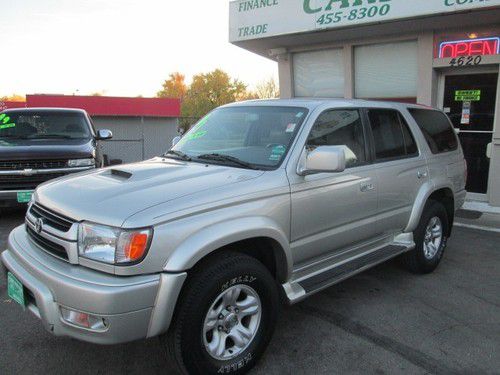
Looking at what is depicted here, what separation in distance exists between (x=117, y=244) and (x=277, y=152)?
1.45 meters

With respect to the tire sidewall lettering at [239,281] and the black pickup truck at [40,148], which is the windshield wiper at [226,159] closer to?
the tire sidewall lettering at [239,281]

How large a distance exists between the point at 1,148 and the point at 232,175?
5.06 metres

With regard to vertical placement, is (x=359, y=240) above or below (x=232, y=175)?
below

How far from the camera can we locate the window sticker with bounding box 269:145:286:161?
3.37 metres

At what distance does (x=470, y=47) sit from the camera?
823cm

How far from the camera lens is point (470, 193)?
8.80 metres

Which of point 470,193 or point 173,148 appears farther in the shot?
point 470,193

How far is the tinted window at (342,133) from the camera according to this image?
3.63 metres

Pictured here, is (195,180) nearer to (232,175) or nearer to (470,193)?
(232,175)

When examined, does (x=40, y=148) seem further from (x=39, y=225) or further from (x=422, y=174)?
(x=422, y=174)

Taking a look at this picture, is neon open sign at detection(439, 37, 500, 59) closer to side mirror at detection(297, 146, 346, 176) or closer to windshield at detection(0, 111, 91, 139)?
side mirror at detection(297, 146, 346, 176)

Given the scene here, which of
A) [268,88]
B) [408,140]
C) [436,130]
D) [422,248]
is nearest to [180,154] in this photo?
[408,140]

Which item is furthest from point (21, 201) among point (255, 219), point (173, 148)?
point (255, 219)

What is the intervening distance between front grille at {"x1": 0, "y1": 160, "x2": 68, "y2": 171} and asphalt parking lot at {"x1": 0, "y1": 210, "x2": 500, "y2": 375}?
301 centimetres
